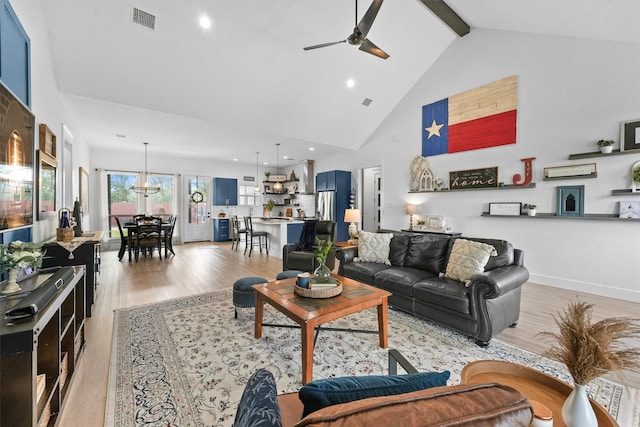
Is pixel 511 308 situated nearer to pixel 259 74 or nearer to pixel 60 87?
pixel 259 74

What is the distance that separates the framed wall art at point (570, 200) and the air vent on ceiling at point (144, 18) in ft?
20.6

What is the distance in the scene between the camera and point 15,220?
6.63 feet

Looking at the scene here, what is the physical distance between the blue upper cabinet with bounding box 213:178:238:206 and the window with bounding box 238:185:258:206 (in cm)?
29

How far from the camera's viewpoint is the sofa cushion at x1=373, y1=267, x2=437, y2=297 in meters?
2.93

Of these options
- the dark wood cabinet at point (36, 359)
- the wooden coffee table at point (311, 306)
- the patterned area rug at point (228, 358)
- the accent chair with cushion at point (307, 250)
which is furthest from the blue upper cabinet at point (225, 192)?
the wooden coffee table at point (311, 306)

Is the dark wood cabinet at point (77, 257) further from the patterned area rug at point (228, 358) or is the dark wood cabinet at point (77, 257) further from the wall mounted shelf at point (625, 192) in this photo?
the wall mounted shelf at point (625, 192)

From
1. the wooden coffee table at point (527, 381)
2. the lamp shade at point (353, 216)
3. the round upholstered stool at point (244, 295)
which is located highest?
the lamp shade at point (353, 216)

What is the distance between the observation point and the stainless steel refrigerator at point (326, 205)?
7938mm

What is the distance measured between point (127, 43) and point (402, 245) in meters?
4.60

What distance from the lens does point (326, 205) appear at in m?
8.17

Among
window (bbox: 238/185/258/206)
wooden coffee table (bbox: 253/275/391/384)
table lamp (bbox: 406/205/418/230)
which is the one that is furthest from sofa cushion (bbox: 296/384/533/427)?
window (bbox: 238/185/258/206)

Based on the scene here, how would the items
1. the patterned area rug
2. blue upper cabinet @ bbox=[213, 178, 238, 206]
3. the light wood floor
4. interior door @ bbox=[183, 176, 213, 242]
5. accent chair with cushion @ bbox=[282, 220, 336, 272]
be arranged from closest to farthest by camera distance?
the patterned area rug, the light wood floor, accent chair with cushion @ bbox=[282, 220, 336, 272], interior door @ bbox=[183, 176, 213, 242], blue upper cabinet @ bbox=[213, 178, 238, 206]

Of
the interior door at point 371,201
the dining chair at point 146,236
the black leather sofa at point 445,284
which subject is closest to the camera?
the black leather sofa at point 445,284

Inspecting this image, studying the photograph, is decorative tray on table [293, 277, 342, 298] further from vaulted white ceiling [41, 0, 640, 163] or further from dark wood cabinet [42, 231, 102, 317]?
vaulted white ceiling [41, 0, 640, 163]
